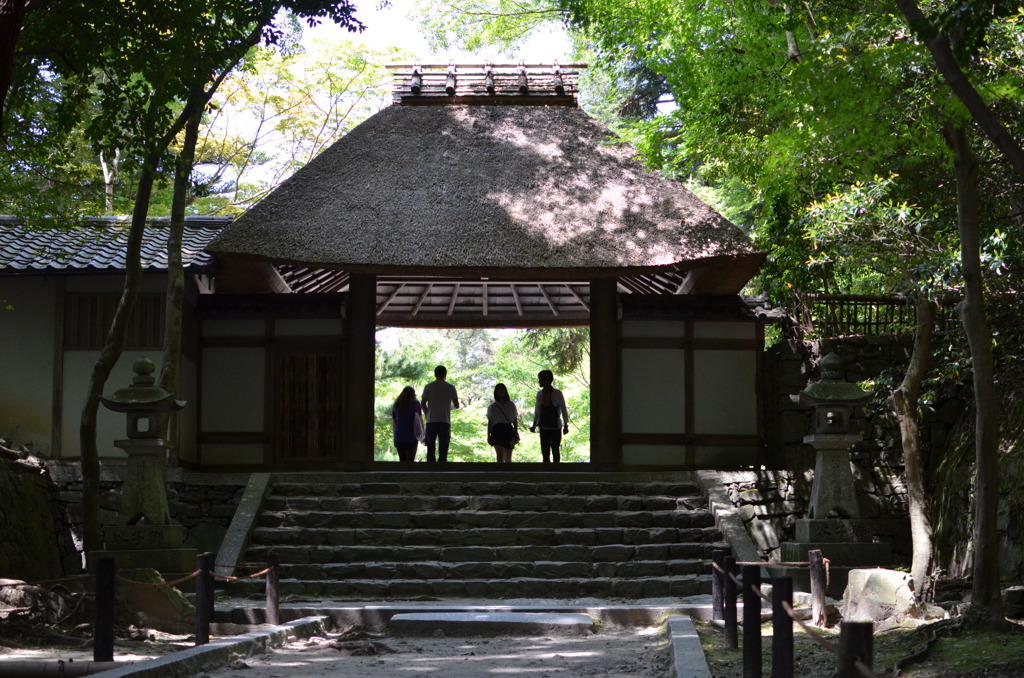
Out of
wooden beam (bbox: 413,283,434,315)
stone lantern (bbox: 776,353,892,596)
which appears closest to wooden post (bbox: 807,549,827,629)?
stone lantern (bbox: 776,353,892,596)

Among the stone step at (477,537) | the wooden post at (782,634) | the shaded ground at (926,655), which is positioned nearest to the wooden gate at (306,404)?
the stone step at (477,537)

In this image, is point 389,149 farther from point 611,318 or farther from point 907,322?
point 907,322

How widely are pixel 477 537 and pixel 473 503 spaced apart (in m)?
0.66

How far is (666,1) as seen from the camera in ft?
41.0

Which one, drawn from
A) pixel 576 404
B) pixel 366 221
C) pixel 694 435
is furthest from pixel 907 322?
pixel 576 404

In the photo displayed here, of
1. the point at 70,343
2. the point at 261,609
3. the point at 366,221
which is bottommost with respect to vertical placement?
the point at 261,609

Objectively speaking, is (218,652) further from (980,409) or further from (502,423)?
(502,423)

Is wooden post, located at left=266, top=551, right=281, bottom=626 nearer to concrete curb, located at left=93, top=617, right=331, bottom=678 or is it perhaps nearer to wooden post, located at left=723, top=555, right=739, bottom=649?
concrete curb, located at left=93, top=617, right=331, bottom=678

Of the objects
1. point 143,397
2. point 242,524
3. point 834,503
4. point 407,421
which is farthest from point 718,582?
point 407,421

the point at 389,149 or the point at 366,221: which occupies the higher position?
the point at 389,149

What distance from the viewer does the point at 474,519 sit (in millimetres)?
12258

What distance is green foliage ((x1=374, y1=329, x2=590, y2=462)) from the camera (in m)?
25.8

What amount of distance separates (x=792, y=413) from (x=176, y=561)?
7.73m

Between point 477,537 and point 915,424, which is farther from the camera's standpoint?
point 477,537
